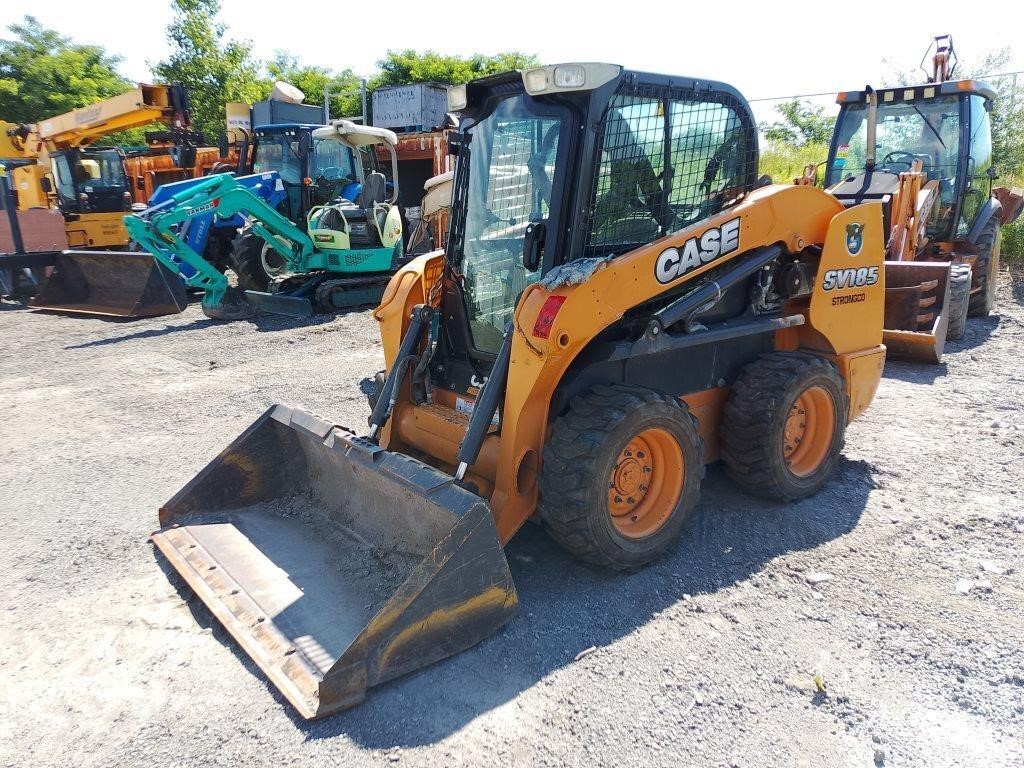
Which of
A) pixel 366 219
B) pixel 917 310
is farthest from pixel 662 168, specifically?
pixel 366 219

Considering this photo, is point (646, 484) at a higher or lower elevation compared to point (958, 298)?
lower

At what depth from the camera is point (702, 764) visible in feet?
7.95

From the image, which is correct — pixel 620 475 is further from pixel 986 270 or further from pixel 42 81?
pixel 42 81

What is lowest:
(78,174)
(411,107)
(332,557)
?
(332,557)

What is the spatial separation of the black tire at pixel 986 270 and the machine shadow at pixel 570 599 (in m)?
5.23

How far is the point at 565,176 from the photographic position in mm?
3369

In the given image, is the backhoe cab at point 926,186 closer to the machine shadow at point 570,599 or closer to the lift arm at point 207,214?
the machine shadow at point 570,599

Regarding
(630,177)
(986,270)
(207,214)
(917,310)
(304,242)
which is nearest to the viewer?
(630,177)

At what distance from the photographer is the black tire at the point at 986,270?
27.8 ft

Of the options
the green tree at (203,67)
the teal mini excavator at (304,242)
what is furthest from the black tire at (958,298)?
the green tree at (203,67)

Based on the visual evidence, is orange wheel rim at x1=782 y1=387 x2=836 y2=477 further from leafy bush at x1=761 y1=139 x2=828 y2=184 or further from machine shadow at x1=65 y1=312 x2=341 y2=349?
leafy bush at x1=761 y1=139 x2=828 y2=184

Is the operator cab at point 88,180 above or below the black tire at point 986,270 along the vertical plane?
above

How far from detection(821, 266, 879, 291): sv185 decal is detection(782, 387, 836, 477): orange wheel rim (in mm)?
621

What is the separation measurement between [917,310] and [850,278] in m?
2.94
